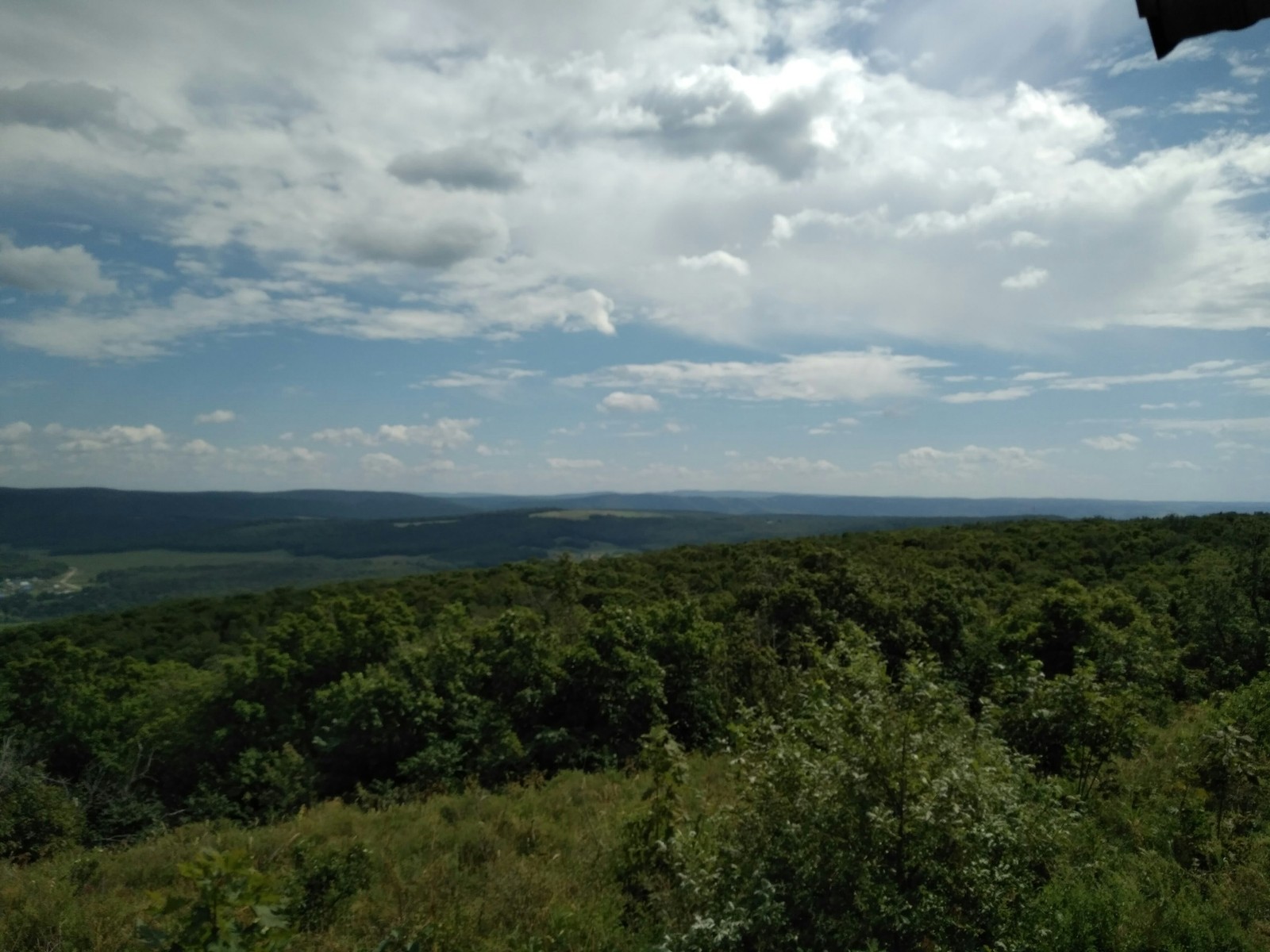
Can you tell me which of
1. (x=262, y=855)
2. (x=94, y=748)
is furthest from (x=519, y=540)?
(x=262, y=855)

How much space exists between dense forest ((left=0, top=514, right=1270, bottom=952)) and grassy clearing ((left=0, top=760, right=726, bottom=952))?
5 centimetres

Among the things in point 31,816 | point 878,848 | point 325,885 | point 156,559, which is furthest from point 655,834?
point 156,559

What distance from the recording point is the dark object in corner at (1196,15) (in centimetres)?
119

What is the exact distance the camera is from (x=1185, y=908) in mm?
5762

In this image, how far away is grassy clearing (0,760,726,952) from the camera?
6797mm

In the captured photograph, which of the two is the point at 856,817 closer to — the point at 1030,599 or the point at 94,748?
the point at 1030,599

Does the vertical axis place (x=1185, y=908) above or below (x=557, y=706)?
above

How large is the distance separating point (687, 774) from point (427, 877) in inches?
130

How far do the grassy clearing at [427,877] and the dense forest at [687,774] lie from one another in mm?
52

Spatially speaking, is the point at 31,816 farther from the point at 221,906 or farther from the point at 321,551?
the point at 321,551

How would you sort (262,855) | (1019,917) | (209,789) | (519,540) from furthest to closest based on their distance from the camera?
(519,540)
(209,789)
(262,855)
(1019,917)

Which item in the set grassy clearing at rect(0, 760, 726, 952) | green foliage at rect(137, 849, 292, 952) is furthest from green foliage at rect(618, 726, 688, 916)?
green foliage at rect(137, 849, 292, 952)

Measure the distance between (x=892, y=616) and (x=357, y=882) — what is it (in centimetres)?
1848

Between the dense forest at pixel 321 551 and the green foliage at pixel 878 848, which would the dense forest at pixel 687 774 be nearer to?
the green foliage at pixel 878 848
